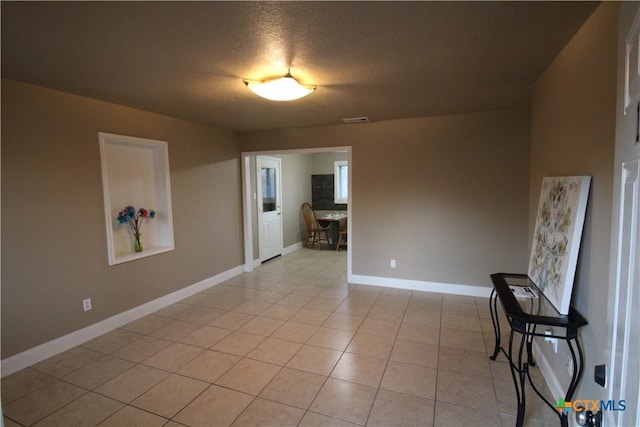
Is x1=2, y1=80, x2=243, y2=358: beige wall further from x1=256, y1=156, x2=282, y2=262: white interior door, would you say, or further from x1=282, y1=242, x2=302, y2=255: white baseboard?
x1=282, y1=242, x2=302, y2=255: white baseboard

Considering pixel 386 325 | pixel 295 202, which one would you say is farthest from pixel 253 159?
pixel 386 325

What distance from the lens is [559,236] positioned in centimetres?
193

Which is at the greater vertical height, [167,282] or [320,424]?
[167,282]

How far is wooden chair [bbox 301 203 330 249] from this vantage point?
745 centimetres

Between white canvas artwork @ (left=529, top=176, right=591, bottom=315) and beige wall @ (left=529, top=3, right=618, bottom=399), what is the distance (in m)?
0.05

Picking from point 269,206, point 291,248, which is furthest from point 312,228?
point 269,206

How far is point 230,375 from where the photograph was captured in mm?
2514

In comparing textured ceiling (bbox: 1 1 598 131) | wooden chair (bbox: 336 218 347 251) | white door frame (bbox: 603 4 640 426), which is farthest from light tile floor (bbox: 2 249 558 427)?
wooden chair (bbox: 336 218 347 251)

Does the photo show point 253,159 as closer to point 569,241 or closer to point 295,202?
point 295,202

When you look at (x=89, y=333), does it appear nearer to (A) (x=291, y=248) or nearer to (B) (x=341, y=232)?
(A) (x=291, y=248)

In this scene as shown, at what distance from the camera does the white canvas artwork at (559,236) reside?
173 cm

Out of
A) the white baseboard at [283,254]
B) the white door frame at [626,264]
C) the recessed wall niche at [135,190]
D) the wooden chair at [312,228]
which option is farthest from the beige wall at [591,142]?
the wooden chair at [312,228]

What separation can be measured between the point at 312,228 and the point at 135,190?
14.0 ft

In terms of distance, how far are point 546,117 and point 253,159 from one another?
443 cm
